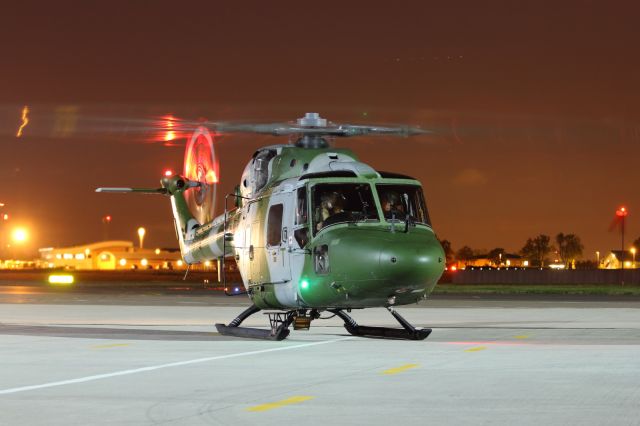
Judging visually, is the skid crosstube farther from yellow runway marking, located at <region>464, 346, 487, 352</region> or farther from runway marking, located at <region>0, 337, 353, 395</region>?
yellow runway marking, located at <region>464, 346, 487, 352</region>

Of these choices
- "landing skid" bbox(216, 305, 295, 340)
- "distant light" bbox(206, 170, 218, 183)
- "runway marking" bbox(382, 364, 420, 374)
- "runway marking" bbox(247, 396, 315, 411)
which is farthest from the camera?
"distant light" bbox(206, 170, 218, 183)

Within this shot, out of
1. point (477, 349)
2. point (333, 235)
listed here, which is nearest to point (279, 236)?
point (333, 235)

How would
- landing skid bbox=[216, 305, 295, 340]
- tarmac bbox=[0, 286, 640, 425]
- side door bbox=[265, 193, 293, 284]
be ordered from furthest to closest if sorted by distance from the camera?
landing skid bbox=[216, 305, 295, 340], side door bbox=[265, 193, 293, 284], tarmac bbox=[0, 286, 640, 425]

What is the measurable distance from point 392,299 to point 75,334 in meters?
8.03

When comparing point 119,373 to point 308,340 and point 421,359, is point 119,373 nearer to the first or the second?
point 421,359

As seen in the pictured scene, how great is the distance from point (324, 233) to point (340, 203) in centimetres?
77

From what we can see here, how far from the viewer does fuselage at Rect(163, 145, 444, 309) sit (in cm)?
2058

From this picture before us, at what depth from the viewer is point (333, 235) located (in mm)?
21094

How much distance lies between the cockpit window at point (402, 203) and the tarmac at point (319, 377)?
2.59 meters

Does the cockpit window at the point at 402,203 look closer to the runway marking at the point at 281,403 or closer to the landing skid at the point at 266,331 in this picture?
the landing skid at the point at 266,331

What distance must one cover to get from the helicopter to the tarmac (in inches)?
35.8

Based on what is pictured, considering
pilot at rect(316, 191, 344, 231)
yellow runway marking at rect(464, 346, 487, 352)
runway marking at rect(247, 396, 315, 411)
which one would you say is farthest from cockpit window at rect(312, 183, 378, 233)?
runway marking at rect(247, 396, 315, 411)

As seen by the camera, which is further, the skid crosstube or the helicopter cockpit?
the skid crosstube

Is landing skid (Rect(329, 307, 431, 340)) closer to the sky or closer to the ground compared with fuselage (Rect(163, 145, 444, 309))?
closer to the ground
